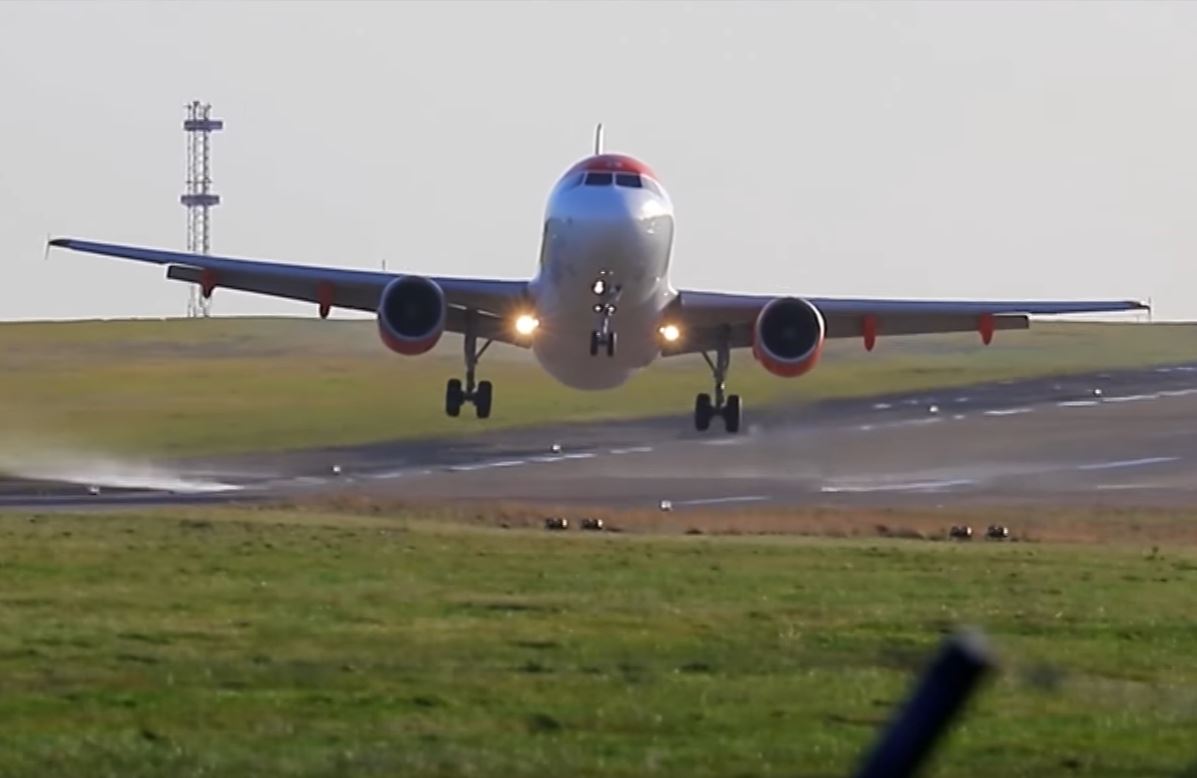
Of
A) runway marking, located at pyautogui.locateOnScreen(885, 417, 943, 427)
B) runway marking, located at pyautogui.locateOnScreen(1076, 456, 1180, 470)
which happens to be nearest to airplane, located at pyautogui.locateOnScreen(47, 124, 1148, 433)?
runway marking, located at pyautogui.locateOnScreen(1076, 456, 1180, 470)

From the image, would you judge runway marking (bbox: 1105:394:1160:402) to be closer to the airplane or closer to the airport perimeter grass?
the airplane

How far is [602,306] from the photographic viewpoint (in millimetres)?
33188

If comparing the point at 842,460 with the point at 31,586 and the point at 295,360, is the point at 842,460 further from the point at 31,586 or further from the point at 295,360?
the point at 31,586

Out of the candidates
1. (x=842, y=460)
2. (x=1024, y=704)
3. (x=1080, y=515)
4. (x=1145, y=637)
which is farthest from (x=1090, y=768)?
(x=842, y=460)

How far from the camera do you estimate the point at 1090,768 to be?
1184cm

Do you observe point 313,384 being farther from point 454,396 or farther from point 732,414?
point 732,414

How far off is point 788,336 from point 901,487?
13.3 meters

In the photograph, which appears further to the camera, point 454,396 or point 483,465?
point 483,465

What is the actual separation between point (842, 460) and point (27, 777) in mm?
46226

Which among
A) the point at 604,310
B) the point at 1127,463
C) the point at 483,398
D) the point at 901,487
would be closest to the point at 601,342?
the point at 604,310

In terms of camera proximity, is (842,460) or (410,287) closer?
(410,287)

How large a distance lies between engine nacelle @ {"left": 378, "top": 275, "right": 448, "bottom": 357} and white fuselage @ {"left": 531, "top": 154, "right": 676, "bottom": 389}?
1708mm

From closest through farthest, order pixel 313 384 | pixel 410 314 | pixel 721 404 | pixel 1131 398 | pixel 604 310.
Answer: pixel 604 310
pixel 410 314
pixel 721 404
pixel 313 384
pixel 1131 398

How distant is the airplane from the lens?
109ft
